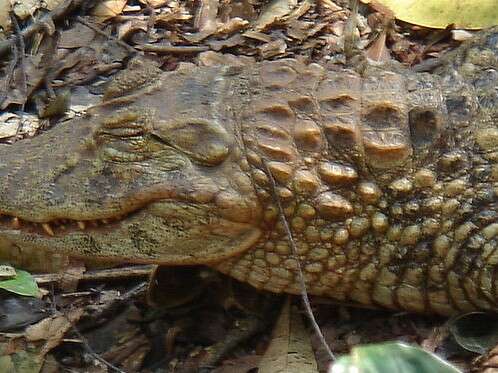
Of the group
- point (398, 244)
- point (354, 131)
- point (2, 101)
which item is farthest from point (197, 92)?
point (2, 101)

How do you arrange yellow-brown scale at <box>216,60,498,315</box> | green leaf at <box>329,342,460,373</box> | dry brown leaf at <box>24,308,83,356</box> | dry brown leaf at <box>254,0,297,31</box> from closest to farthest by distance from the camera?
green leaf at <box>329,342,460,373</box>
yellow-brown scale at <box>216,60,498,315</box>
dry brown leaf at <box>24,308,83,356</box>
dry brown leaf at <box>254,0,297,31</box>

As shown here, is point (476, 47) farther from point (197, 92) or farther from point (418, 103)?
point (197, 92)

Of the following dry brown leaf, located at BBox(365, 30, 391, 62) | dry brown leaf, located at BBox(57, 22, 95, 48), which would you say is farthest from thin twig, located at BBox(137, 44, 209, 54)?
dry brown leaf, located at BBox(365, 30, 391, 62)

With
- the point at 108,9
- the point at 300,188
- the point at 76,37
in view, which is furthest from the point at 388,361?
the point at 108,9

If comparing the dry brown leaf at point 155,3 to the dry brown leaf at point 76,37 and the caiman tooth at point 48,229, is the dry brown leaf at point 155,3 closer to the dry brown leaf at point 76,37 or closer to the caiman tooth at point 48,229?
the dry brown leaf at point 76,37

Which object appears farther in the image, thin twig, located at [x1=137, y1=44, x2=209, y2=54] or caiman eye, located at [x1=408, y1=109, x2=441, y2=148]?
thin twig, located at [x1=137, y1=44, x2=209, y2=54]

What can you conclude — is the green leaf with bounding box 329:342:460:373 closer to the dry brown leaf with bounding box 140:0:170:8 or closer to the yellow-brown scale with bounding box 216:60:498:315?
the yellow-brown scale with bounding box 216:60:498:315
